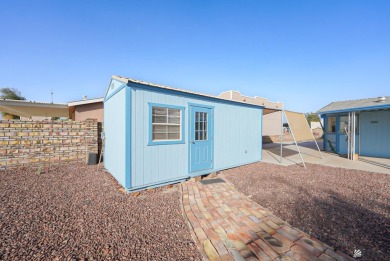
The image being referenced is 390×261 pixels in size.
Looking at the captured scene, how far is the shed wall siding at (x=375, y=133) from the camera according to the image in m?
8.82

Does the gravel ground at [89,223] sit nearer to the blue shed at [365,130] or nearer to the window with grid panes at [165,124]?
the window with grid panes at [165,124]

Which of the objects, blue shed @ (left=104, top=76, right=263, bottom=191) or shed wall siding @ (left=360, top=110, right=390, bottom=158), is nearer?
blue shed @ (left=104, top=76, right=263, bottom=191)

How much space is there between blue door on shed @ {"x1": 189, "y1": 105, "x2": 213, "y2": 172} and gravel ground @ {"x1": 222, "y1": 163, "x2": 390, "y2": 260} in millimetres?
1025

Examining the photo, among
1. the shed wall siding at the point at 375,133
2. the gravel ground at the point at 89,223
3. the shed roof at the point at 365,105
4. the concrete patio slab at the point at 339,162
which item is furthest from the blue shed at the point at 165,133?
the shed wall siding at the point at 375,133

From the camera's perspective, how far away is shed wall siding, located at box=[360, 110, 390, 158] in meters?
8.82

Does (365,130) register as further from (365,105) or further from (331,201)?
(331,201)

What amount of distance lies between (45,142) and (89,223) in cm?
564

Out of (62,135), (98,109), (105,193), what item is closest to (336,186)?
(105,193)

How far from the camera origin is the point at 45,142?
21.7ft

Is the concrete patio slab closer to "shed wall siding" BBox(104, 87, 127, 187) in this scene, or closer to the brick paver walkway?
the brick paver walkway

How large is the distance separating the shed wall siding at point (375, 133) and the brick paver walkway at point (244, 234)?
10299mm

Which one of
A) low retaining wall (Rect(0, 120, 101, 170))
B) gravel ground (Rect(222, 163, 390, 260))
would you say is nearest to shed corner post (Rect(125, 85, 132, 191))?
gravel ground (Rect(222, 163, 390, 260))

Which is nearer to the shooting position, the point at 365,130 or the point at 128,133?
the point at 128,133

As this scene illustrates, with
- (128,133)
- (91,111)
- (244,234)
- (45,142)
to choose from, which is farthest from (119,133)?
(91,111)
